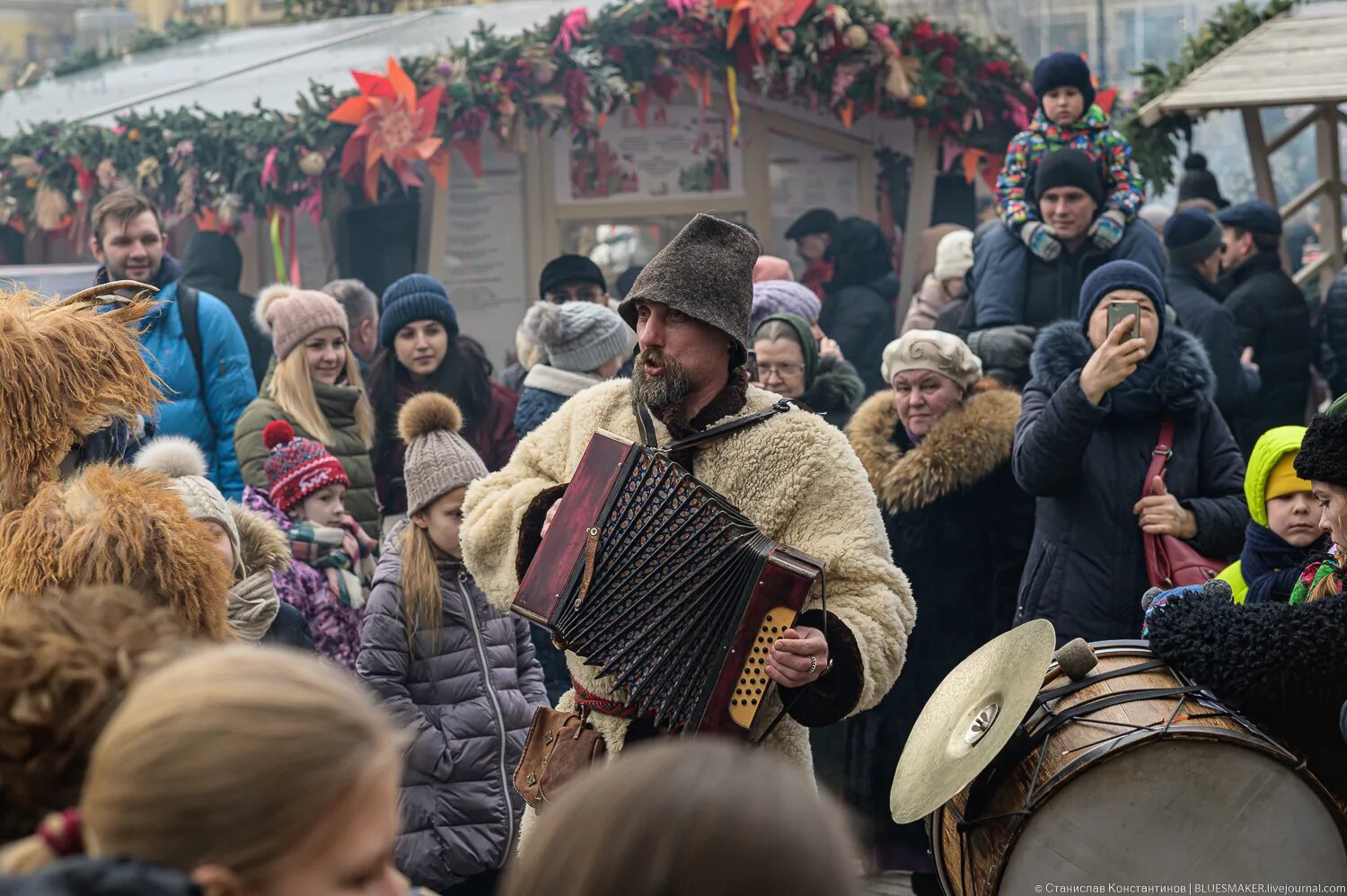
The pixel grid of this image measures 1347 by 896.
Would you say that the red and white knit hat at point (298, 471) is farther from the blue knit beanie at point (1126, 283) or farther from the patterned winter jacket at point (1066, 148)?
the patterned winter jacket at point (1066, 148)

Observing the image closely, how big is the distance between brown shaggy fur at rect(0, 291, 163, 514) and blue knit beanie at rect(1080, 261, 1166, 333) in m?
3.03

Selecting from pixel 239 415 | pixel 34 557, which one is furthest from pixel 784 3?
pixel 34 557

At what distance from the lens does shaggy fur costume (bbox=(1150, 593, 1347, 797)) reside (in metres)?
3.21

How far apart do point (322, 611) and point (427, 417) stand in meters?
0.73

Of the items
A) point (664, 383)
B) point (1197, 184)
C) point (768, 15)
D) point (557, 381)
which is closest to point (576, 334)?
point (557, 381)

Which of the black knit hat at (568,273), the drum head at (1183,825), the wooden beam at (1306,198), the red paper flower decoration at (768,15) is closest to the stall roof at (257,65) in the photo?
the red paper flower decoration at (768,15)

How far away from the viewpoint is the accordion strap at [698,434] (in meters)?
3.60

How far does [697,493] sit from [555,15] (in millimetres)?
6962

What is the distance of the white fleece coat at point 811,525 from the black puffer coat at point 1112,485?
149cm

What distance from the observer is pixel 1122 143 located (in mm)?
7277

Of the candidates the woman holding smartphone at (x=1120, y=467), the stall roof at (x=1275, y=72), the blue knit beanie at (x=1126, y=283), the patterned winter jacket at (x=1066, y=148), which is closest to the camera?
the woman holding smartphone at (x=1120, y=467)

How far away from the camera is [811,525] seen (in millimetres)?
3598

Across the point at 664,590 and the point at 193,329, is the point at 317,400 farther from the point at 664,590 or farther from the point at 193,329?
the point at 664,590

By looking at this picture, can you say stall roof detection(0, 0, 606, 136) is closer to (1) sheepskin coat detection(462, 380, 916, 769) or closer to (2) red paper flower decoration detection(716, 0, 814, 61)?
(2) red paper flower decoration detection(716, 0, 814, 61)
